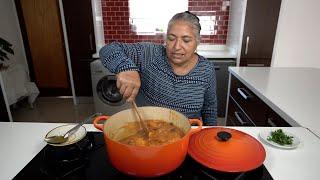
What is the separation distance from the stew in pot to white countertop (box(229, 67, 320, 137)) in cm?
65

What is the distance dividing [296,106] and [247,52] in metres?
1.77

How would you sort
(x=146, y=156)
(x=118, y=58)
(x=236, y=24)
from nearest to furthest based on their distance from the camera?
(x=146, y=156)
(x=118, y=58)
(x=236, y=24)

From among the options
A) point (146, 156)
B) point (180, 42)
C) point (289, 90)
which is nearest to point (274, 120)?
point (289, 90)

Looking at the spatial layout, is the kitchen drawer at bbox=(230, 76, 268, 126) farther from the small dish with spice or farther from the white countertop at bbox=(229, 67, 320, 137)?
the small dish with spice

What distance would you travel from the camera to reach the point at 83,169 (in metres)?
0.72

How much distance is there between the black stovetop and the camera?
0.69 meters

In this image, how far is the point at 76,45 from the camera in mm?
3158

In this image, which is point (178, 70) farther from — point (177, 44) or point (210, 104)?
point (210, 104)

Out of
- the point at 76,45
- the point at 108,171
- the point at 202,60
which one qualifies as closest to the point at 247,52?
the point at 202,60

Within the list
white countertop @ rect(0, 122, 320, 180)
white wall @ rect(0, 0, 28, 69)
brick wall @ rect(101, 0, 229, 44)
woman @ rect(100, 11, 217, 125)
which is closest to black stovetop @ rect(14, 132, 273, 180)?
white countertop @ rect(0, 122, 320, 180)

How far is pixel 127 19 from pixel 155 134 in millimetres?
2854

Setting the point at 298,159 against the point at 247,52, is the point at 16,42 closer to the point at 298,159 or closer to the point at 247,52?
the point at 247,52

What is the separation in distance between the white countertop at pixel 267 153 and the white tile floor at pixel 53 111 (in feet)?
6.84

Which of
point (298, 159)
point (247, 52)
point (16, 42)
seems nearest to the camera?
point (298, 159)
